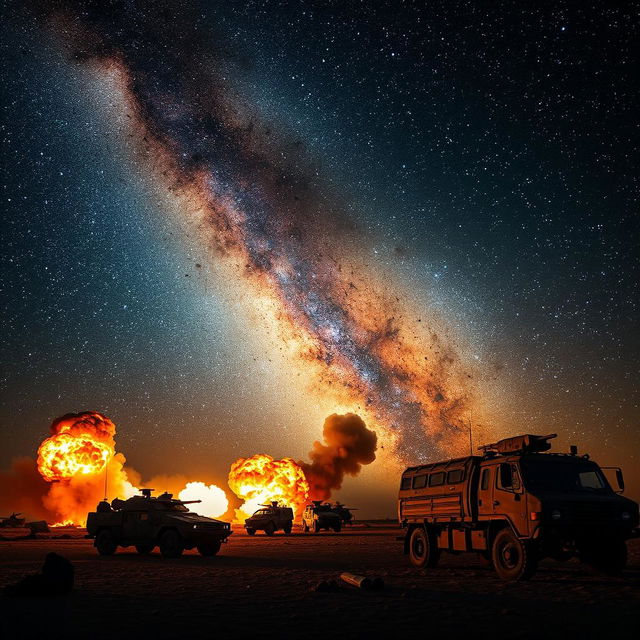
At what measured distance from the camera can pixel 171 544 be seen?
21281 millimetres

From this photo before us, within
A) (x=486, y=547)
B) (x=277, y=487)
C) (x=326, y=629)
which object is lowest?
(x=326, y=629)

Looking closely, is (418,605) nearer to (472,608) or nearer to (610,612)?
(472,608)

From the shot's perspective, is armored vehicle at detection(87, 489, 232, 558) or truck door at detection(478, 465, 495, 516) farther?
armored vehicle at detection(87, 489, 232, 558)

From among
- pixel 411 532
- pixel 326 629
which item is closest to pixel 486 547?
pixel 411 532

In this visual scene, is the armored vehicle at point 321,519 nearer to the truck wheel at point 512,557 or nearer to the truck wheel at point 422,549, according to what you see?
the truck wheel at point 422,549

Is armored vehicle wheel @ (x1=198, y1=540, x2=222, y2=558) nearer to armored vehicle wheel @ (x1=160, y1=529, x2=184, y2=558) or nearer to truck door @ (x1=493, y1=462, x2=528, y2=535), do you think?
armored vehicle wheel @ (x1=160, y1=529, x2=184, y2=558)

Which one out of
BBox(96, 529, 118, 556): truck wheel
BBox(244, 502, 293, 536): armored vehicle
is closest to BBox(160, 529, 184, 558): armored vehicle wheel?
BBox(96, 529, 118, 556): truck wheel

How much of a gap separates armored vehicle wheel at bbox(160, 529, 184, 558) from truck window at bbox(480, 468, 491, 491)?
1040 centimetres

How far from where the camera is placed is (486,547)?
1525cm

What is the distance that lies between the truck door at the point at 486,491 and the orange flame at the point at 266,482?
7551cm

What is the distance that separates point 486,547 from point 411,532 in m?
3.61

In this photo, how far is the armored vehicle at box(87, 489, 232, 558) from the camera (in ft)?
69.9

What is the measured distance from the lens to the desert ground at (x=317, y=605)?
860 cm

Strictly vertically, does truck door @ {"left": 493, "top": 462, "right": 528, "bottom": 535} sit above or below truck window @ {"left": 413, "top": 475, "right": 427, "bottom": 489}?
below
